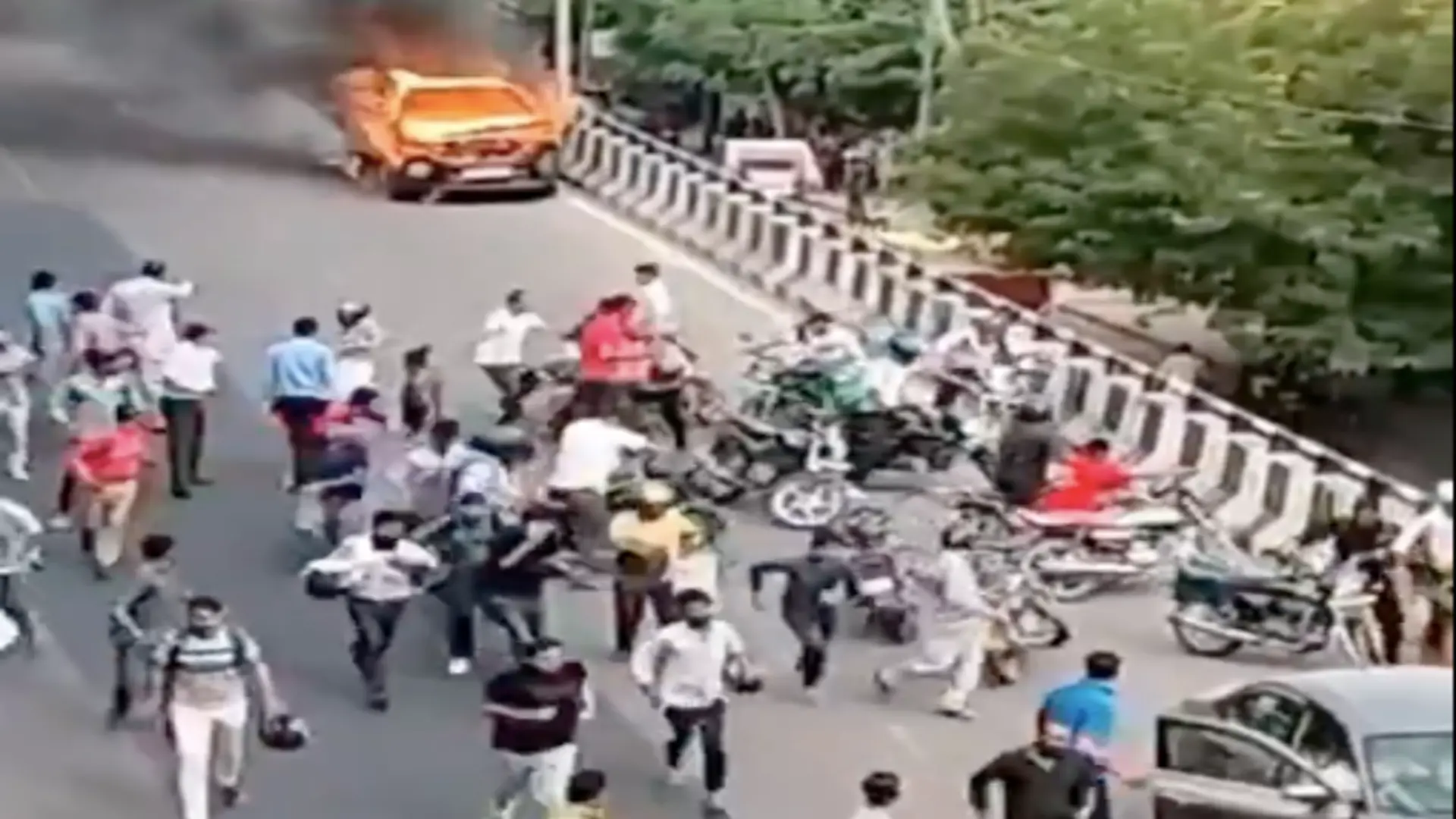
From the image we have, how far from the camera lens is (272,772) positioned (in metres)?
11.3

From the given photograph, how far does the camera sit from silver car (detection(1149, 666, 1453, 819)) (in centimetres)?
809

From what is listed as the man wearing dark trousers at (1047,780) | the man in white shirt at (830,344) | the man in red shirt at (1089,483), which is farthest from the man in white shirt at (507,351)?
the man wearing dark trousers at (1047,780)

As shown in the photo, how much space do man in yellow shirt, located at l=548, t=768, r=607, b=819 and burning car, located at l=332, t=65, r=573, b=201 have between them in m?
11.6

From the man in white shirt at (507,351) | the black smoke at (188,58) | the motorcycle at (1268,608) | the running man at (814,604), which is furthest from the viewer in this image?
the black smoke at (188,58)

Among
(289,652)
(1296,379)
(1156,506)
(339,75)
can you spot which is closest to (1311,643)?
(1296,379)

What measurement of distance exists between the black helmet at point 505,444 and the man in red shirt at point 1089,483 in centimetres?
213

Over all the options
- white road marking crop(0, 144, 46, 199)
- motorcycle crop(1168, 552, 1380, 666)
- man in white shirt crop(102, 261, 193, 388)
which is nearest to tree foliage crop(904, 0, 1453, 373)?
motorcycle crop(1168, 552, 1380, 666)

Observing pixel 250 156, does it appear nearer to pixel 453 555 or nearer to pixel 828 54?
pixel 828 54

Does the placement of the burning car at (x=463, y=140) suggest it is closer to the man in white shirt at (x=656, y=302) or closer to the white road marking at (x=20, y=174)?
the white road marking at (x=20, y=174)

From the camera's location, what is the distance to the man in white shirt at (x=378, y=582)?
38.3ft

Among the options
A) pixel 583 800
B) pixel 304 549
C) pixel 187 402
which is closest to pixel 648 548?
pixel 304 549

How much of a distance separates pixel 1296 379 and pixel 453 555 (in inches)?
131

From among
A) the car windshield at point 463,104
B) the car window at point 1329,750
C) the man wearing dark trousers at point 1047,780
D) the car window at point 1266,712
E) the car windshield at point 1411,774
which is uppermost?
the car windshield at point 1411,774

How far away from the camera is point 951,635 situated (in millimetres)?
12273
